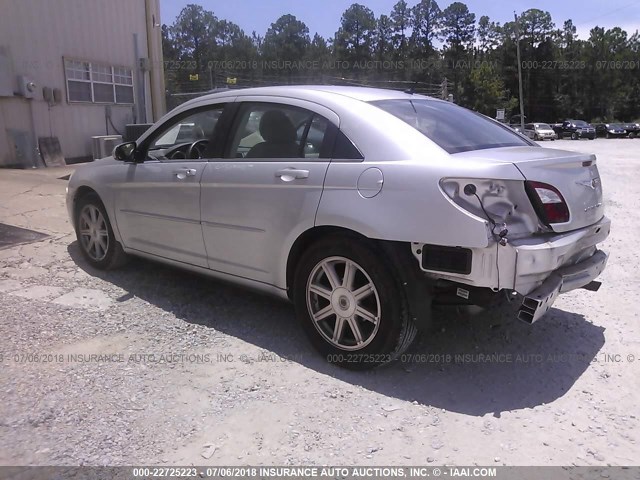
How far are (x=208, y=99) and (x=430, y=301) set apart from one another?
2496 millimetres

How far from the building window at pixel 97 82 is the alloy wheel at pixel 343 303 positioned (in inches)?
498

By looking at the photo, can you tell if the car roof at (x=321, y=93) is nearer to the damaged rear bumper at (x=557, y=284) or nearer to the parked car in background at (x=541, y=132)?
the damaged rear bumper at (x=557, y=284)

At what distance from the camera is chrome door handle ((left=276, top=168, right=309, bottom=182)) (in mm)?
3591

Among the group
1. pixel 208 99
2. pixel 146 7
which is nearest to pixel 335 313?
pixel 208 99

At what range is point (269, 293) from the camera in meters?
3.96

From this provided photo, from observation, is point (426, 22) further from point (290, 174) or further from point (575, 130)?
point (290, 174)

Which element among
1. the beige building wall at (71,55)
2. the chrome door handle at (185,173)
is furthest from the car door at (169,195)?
the beige building wall at (71,55)

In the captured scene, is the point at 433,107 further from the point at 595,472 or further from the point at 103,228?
the point at 103,228

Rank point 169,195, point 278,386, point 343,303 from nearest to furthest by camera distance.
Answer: point 278,386 < point 343,303 < point 169,195

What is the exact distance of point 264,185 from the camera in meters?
3.79

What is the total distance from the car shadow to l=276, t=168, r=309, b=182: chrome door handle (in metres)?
1.19

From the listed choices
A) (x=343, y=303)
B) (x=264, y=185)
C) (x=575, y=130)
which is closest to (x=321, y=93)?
(x=264, y=185)

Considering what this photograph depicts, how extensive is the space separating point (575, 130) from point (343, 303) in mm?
53357

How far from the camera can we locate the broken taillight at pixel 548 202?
3.09m
